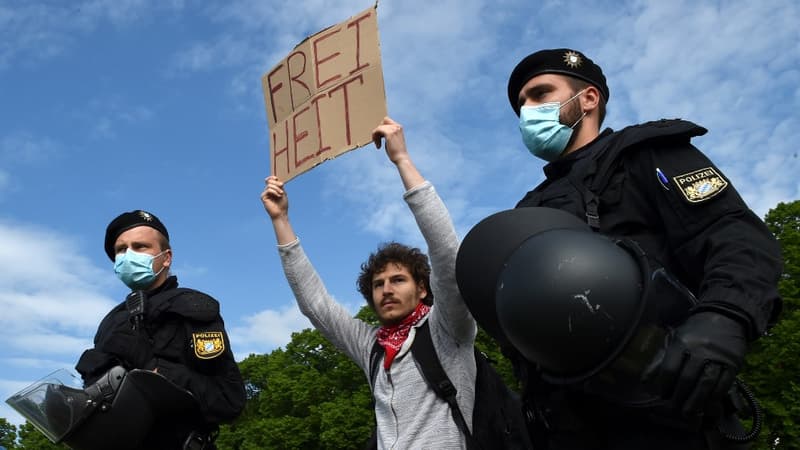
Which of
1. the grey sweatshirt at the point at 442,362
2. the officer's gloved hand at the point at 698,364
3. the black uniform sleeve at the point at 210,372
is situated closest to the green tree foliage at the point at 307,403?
the black uniform sleeve at the point at 210,372

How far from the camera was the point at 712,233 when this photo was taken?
2.73 m

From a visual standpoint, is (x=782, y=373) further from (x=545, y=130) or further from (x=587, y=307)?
(x=587, y=307)

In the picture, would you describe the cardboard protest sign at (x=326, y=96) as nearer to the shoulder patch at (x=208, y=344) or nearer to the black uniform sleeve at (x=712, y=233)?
the shoulder patch at (x=208, y=344)

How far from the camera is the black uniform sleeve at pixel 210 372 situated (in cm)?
516

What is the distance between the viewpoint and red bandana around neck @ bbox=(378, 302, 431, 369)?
15.0 ft

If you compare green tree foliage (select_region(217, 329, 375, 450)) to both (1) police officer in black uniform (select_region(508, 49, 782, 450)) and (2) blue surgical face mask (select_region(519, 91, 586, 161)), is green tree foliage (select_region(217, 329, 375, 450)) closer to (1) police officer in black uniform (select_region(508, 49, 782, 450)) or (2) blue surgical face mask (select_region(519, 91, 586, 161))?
(2) blue surgical face mask (select_region(519, 91, 586, 161))

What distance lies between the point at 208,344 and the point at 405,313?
4.80ft

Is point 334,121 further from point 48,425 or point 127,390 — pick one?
point 48,425

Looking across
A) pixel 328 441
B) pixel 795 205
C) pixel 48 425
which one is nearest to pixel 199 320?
pixel 48 425

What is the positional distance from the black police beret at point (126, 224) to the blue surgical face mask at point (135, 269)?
0.27 meters

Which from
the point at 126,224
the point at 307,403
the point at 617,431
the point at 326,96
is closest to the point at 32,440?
the point at 307,403

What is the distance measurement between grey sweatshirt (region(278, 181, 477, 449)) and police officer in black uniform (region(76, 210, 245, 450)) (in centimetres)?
111

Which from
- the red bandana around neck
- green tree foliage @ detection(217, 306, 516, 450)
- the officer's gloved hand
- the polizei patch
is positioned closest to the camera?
the officer's gloved hand

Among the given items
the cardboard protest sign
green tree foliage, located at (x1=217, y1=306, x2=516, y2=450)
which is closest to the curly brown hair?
the cardboard protest sign
